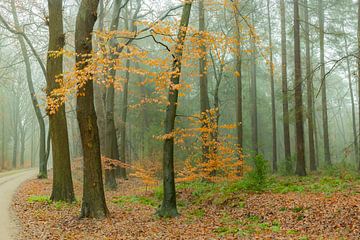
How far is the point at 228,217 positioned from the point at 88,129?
4.82m

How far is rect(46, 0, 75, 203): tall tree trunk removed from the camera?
1230 centimetres

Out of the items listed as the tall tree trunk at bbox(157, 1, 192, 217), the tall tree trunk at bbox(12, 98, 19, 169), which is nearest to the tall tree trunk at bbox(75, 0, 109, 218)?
the tall tree trunk at bbox(157, 1, 192, 217)

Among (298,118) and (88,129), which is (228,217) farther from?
(298,118)

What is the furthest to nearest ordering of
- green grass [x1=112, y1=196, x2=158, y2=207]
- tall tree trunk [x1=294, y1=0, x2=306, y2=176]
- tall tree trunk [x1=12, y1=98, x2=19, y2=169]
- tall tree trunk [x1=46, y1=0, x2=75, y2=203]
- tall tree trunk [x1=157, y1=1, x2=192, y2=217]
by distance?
Result: tall tree trunk [x1=12, y1=98, x2=19, y2=169], tall tree trunk [x1=294, y1=0, x2=306, y2=176], green grass [x1=112, y1=196, x2=158, y2=207], tall tree trunk [x1=46, y1=0, x2=75, y2=203], tall tree trunk [x1=157, y1=1, x2=192, y2=217]

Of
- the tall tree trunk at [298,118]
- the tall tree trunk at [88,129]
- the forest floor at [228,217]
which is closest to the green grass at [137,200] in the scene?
the forest floor at [228,217]

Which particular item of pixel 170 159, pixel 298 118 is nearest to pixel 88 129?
pixel 170 159

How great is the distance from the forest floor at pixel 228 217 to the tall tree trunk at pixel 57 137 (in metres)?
0.55

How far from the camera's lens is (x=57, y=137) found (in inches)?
490

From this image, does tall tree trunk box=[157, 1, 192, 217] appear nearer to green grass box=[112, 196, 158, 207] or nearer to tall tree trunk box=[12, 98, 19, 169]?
green grass box=[112, 196, 158, 207]

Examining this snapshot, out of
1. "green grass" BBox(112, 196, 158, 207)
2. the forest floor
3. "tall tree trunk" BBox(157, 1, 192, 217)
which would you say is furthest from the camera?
"green grass" BBox(112, 196, 158, 207)

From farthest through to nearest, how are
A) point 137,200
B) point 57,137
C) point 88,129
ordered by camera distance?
1. point 137,200
2. point 57,137
3. point 88,129

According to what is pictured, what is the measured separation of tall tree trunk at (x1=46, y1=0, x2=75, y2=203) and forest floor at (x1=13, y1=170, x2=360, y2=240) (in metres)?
0.55

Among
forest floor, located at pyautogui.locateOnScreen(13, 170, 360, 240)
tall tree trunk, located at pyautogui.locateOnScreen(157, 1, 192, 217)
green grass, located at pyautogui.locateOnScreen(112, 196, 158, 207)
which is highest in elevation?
tall tree trunk, located at pyautogui.locateOnScreen(157, 1, 192, 217)

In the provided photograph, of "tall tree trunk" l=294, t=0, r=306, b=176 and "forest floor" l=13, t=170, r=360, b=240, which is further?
"tall tree trunk" l=294, t=0, r=306, b=176
